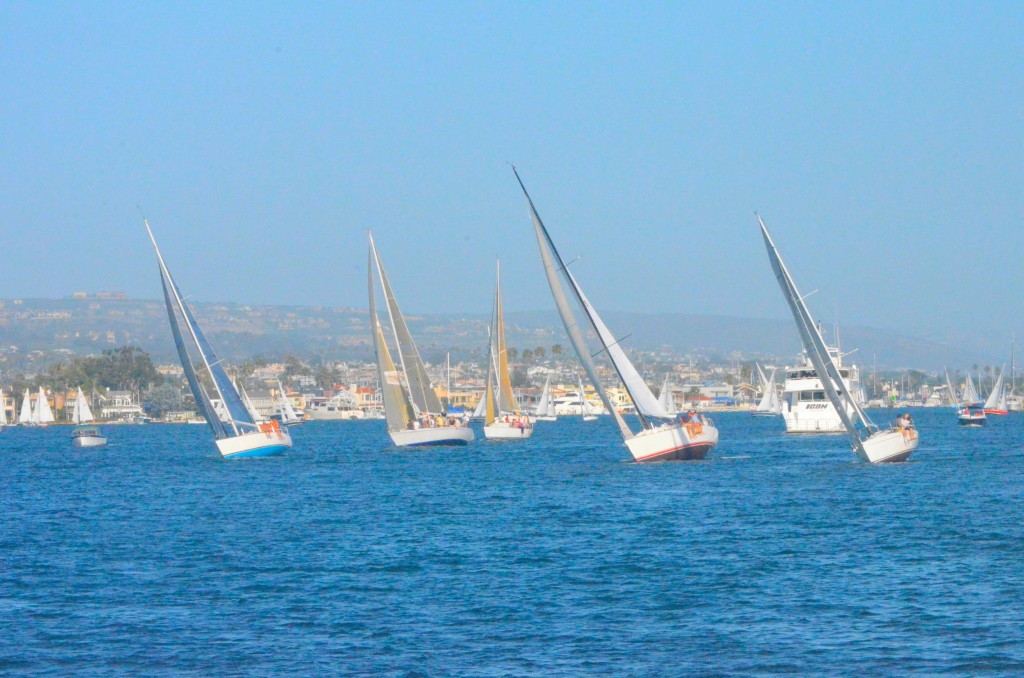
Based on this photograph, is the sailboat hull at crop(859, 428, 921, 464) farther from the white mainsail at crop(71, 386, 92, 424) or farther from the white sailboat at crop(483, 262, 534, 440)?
the white mainsail at crop(71, 386, 92, 424)

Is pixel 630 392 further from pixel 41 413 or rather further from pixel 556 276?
pixel 41 413

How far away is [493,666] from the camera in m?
17.0

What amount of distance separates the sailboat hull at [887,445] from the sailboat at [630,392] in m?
5.47

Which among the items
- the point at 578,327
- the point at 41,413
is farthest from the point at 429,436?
the point at 41,413

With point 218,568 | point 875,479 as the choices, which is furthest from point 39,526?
point 875,479

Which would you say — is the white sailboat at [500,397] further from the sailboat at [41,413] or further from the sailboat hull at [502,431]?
the sailboat at [41,413]

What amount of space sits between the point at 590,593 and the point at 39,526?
1841 centimetres

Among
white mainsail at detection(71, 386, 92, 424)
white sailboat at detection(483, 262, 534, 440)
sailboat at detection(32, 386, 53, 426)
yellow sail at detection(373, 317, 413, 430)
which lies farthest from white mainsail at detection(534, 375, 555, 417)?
yellow sail at detection(373, 317, 413, 430)

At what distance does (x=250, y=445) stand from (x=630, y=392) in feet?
65.8

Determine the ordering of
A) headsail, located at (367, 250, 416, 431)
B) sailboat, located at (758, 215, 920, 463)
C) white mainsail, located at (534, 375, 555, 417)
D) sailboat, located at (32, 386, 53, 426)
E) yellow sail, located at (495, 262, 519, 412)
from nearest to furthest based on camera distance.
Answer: sailboat, located at (758, 215, 920, 463)
headsail, located at (367, 250, 416, 431)
yellow sail, located at (495, 262, 519, 412)
white mainsail, located at (534, 375, 555, 417)
sailboat, located at (32, 386, 53, 426)

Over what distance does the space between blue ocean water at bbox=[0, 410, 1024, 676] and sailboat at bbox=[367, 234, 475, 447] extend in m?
18.4

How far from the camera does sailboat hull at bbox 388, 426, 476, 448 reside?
66938 millimetres

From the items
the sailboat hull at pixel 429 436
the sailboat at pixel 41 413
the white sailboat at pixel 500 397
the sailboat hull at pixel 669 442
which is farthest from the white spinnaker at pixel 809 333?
the sailboat at pixel 41 413

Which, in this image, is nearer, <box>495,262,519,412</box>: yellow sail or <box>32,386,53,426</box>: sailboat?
<box>495,262,519,412</box>: yellow sail
